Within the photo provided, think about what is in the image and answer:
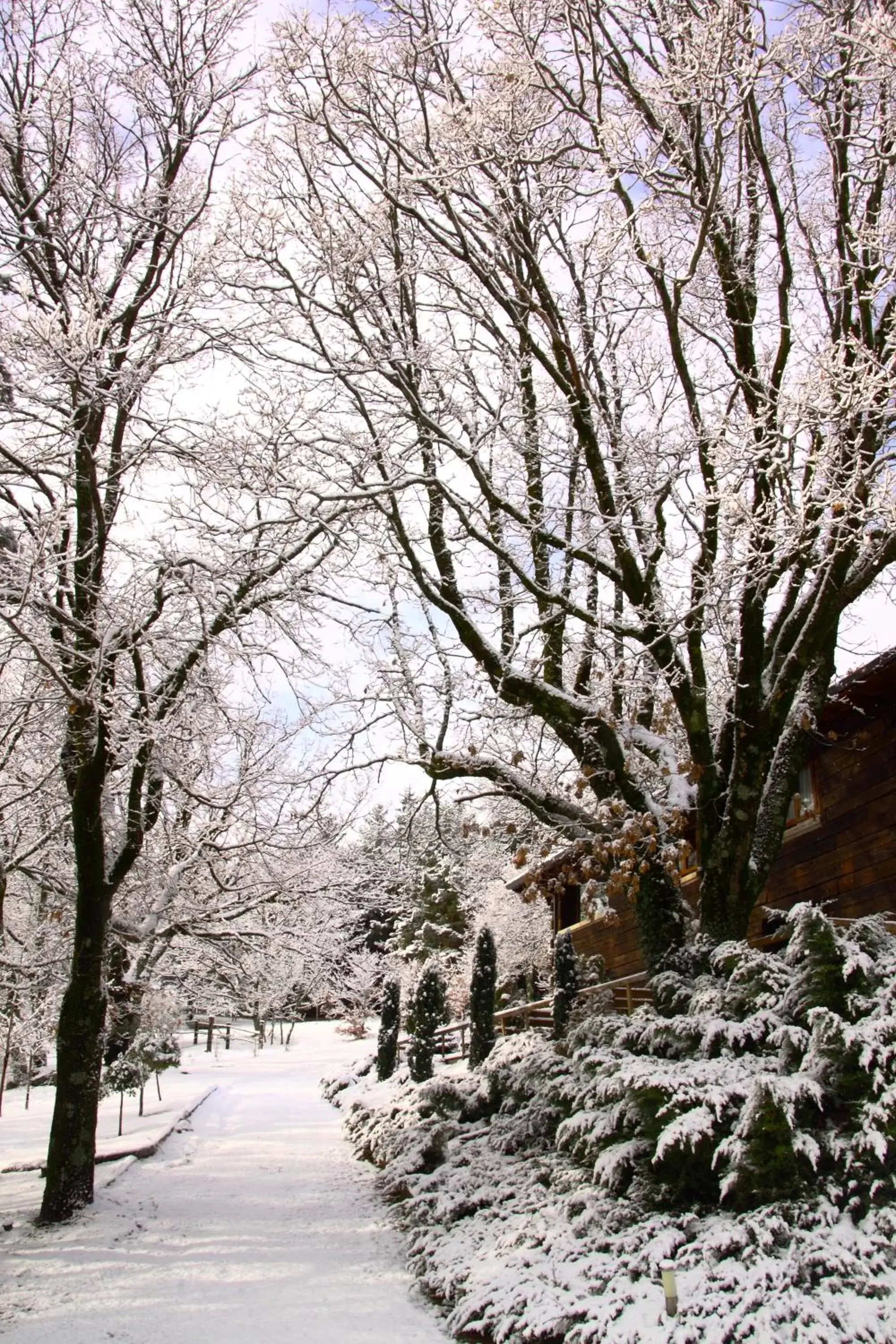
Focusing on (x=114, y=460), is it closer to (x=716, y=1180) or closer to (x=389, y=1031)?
(x=716, y=1180)

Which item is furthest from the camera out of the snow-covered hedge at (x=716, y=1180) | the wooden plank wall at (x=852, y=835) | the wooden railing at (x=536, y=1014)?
the wooden railing at (x=536, y=1014)

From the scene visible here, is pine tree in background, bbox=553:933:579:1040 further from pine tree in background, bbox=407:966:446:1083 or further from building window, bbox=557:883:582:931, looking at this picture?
building window, bbox=557:883:582:931

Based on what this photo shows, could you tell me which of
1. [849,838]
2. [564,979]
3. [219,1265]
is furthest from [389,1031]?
[219,1265]

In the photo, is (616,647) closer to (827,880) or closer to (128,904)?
(827,880)

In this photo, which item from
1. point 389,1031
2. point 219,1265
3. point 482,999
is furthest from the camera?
point 389,1031

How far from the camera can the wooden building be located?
9734mm

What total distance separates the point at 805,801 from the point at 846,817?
1.13 metres

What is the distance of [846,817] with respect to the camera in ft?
35.8

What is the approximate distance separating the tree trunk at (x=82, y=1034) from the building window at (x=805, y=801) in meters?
8.41

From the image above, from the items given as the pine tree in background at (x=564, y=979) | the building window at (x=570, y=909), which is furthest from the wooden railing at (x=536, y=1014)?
the building window at (x=570, y=909)

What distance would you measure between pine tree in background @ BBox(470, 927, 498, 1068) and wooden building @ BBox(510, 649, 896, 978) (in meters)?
7.40

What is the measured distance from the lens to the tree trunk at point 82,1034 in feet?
29.2

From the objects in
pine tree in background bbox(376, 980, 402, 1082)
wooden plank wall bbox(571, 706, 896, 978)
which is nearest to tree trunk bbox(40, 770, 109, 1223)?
wooden plank wall bbox(571, 706, 896, 978)

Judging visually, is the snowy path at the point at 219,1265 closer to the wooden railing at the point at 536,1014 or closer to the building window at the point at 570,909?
the wooden railing at the point at 536,1014
